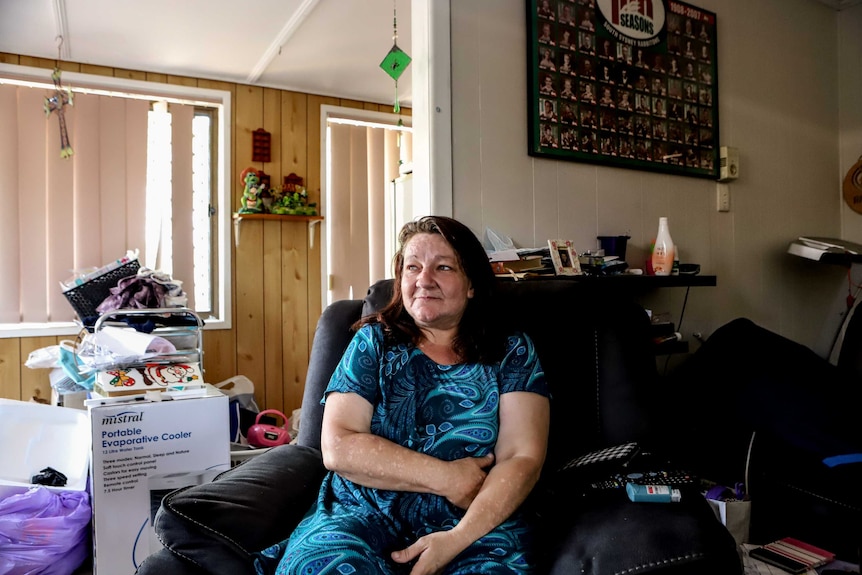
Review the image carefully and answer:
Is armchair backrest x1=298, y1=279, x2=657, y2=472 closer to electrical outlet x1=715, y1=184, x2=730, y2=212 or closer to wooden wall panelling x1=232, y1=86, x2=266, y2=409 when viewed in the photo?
electrical outlet x1=715, y1=184, x2=730, y2=212

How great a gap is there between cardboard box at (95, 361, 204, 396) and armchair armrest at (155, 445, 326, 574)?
89 centimetres

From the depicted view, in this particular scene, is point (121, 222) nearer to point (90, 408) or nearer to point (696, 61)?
point (90, 408)

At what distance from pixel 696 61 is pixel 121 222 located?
3189 mm

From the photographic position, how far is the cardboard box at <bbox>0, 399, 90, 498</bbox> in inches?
81.4

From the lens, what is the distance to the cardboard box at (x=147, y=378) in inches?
79.0

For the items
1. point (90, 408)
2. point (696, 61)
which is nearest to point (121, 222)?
point (90, 408)

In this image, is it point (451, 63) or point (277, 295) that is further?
point (277, 295)

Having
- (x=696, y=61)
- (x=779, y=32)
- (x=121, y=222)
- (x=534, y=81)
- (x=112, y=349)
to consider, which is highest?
(x=779, y=32)

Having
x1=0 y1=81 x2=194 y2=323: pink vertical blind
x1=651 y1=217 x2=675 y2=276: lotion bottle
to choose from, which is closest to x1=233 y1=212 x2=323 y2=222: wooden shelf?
x1=0 y1=81 x2=194 y2=323: pink vertical blind

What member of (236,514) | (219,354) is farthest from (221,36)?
(236,514)

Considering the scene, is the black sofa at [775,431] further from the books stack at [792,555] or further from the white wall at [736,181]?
the white wall at [736,181]

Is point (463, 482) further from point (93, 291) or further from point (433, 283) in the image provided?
point (93, 291)

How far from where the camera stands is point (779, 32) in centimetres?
293

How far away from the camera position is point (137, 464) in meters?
1.93
